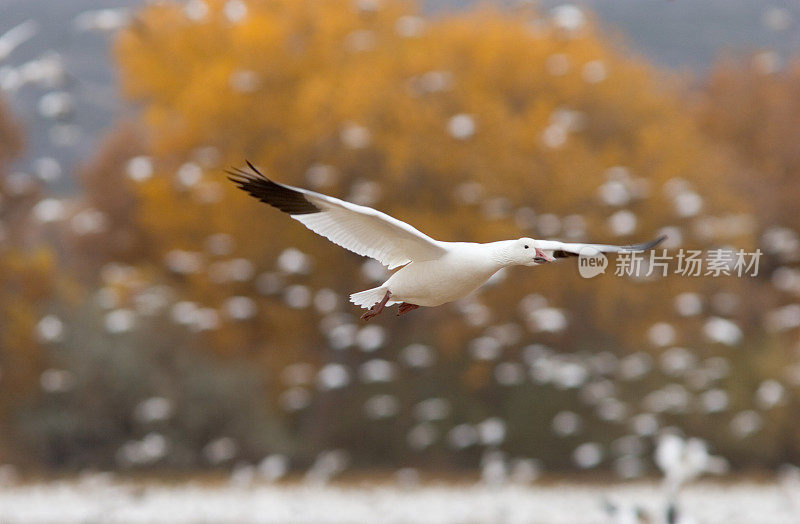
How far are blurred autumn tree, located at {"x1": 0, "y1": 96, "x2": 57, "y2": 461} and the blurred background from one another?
0.13 ft

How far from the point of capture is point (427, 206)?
16562 mm

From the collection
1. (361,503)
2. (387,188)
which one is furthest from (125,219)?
(361,503)

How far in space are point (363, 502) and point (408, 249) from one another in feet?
34.9

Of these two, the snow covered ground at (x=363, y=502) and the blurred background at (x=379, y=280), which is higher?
the blurred background at (x=379, y=280)

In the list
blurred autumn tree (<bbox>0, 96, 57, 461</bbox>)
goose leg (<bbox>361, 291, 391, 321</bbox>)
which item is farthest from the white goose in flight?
blurred autumn tree (<bbox>0, 96, 57, 461</bbox>)

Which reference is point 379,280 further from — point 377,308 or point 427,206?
point 377,308

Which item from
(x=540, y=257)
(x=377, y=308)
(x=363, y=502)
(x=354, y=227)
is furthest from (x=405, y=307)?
(x=363, y=502)

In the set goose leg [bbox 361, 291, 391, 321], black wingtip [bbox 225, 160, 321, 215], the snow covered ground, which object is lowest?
goose leg [bbox 361, 291, 391, 321]

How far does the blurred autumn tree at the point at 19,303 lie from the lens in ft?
55.3

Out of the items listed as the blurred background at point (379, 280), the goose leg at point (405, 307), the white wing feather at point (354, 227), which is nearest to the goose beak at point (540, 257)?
the white wing feather at point (354, 227)

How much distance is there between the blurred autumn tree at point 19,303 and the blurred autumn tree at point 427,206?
3.32 ft

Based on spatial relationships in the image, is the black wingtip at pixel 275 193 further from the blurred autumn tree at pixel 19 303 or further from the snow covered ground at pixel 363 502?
the blurred autumn tree at pixel 19 303

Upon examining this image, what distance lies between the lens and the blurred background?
1628cm

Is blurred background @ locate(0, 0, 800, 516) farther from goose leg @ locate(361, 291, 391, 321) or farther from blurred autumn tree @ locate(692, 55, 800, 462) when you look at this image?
goose leg @ locate(361, 291, 391, 321)
